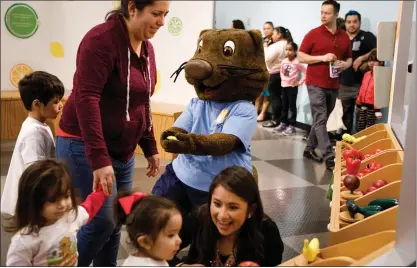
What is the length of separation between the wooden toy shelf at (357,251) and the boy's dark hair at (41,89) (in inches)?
33.8

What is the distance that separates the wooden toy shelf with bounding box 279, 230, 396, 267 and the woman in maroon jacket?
1.89ft

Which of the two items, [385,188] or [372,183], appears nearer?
[385,188]

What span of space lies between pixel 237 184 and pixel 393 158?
763 millimetres

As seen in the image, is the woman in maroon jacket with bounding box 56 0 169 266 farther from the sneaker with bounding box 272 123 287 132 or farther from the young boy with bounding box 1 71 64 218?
the sneaker with bounding box 272 123 287 132

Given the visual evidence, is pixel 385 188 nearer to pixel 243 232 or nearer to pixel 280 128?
pixel 243 232

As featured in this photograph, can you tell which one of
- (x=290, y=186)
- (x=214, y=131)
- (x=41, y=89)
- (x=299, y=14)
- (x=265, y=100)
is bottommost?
(x=290, y=186)

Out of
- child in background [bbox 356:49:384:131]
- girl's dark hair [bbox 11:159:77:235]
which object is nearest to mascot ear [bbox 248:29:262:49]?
child in background [bbox 356:49:384:131]

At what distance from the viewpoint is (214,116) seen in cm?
152

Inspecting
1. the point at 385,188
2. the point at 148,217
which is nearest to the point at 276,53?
the point at 385,188

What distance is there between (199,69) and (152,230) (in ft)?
2.20

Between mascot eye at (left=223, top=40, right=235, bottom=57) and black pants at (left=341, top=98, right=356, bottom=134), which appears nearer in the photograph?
mascot eye at (left=223, top=40, right=235, bottom=57)

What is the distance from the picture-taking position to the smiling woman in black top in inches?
46.4

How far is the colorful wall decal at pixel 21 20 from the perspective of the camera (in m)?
2.00

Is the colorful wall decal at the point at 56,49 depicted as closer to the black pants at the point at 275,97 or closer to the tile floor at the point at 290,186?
the tile floor at the point at 290,186
